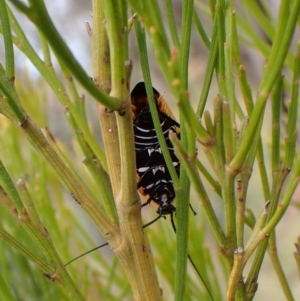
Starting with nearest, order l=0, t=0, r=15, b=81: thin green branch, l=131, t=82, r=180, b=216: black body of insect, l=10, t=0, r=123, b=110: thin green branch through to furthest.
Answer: l=10, t=0, r=123, b=110: thin green branch → l=0, t=0, r=15, b=81: thin green branch → l=131, t=82, r=180, b=216: black body of insect

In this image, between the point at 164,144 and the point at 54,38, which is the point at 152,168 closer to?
the point at 164,144

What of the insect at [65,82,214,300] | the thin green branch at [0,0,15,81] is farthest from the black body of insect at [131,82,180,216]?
the thin green branch at [0,0,15,81]

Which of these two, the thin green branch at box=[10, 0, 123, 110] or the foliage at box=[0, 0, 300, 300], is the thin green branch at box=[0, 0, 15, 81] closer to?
the foliage at box=[0, 0, 300, 300]

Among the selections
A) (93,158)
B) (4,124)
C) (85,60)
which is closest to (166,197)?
(93,158)

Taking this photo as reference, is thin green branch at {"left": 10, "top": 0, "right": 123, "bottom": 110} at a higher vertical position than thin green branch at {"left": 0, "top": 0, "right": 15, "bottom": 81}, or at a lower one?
lower

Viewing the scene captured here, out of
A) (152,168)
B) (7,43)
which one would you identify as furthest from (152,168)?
(7,43)

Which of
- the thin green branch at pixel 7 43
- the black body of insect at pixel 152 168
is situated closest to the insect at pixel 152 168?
the black body of insect at pixel 152 168

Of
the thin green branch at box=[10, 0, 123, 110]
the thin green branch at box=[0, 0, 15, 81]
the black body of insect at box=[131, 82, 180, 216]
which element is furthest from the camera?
the black body of insect at box=[131, 82, 180, 216]

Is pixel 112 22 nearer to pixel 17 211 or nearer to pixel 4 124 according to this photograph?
pixel 17 211

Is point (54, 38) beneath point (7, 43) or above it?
beneath

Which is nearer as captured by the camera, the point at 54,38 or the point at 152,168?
the point at 54,38

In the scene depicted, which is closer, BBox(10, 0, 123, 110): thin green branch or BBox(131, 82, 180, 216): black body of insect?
BBox(10, 0, 123, 110): thin green branch

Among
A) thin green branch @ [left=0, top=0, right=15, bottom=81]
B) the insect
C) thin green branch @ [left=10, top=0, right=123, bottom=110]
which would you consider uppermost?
thin green branch @ [left=0, top=0, right=15, bottom=81]
